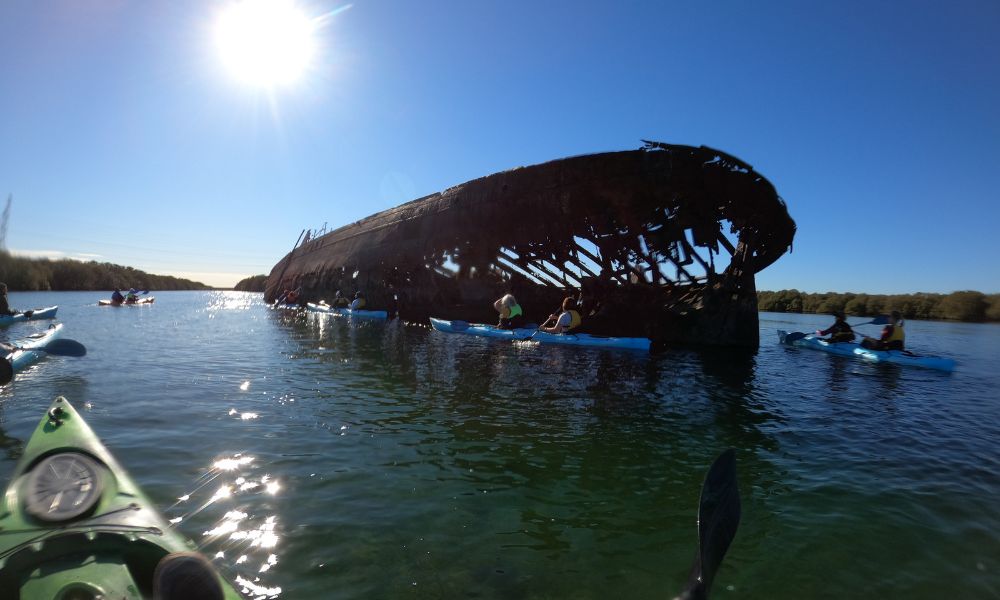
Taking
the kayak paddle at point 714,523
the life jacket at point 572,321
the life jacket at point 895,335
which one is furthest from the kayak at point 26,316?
the life jacket at point 895,335

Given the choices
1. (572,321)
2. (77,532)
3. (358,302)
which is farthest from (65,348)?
(358,302)

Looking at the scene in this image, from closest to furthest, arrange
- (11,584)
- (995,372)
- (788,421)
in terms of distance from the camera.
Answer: (11,584) → (788,421) → (995,372)

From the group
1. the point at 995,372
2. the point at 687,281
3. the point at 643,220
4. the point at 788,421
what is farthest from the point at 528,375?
the point at 995,372

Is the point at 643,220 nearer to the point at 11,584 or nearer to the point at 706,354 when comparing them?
the point at 706,354

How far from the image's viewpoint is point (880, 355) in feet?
51.9

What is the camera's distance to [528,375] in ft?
39.3

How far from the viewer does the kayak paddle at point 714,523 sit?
2.76m

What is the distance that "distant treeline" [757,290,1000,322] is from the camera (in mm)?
51875

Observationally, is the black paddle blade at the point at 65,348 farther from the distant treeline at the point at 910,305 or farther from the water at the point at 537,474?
the distant treeline at the point at 910,305

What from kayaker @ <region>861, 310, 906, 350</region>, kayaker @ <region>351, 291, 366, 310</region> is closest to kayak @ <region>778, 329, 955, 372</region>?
kayaker @ <region>861, 310, 906, 350</region>

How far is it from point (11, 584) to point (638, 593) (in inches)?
159

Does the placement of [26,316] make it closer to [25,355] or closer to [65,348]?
[25,355]

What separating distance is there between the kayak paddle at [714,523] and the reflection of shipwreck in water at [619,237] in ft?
48.5

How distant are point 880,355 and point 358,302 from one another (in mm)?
27944
